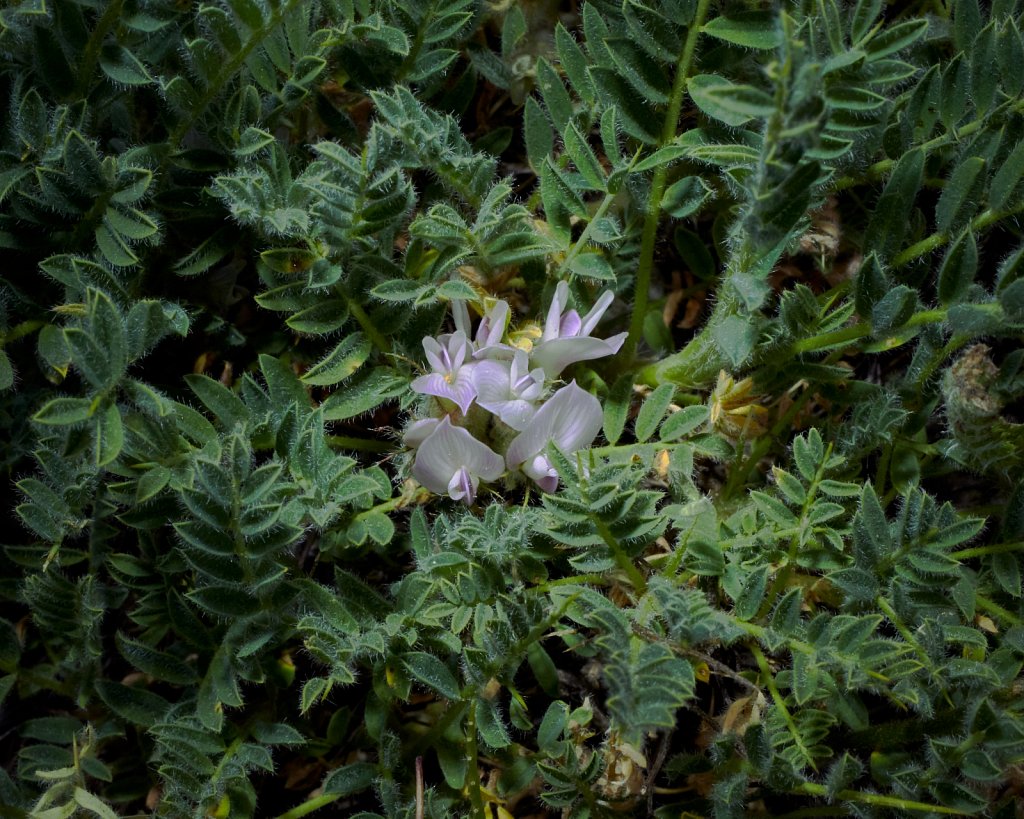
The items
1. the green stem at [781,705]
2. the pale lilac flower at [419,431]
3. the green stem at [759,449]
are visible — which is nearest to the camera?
the green stem at [781,705]

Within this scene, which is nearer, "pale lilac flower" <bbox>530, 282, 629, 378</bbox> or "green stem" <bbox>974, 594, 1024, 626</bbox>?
"green stem" <bbox>974, 594, 1024, 626</bbox>

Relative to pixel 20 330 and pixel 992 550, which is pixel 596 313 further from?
pixel 20 330

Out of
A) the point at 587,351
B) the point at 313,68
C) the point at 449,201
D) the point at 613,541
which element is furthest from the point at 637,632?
the point at 313,68

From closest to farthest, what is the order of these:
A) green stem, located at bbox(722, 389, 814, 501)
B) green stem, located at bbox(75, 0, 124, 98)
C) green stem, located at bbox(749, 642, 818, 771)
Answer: green stem, located at bbox(749, 642, 818, 771) < green stem, located at bbox(75, 0, 124, 98) < green stem, located at bbox(722, 389, 814, 501)

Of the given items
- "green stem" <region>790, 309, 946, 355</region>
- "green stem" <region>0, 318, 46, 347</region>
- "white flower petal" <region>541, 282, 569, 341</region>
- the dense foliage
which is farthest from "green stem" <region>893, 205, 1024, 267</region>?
"green stem" <region>0, 318, 46, 347</region>

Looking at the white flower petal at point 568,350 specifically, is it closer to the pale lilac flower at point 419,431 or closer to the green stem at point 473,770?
the pale lilac flower at point 419,431

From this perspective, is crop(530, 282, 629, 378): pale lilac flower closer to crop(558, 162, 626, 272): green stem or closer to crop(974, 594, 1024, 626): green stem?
crop(558, 162, 626, 272): green stem

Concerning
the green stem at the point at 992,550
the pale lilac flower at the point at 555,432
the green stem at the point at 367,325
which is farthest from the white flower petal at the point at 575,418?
the green stem at the point at 992,550
